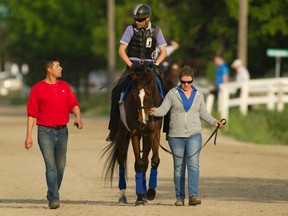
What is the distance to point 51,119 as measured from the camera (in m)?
12.8

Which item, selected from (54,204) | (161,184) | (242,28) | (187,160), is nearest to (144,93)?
(187,160)

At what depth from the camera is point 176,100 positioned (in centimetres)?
1287

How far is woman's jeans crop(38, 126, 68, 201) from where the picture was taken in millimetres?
12680

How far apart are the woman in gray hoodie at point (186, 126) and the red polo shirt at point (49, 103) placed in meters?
1.02

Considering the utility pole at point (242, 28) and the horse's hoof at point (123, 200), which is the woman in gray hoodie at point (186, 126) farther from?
the utility pole at point (242, 28)

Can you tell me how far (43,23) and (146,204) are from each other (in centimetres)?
3858

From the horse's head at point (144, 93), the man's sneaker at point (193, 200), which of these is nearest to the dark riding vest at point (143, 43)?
the horse's head at point (144, 93)

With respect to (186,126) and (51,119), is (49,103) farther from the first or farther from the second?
(186,126)

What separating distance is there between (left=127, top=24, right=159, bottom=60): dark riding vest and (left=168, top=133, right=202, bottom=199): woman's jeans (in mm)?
1372

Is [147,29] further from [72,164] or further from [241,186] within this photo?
[72,164]

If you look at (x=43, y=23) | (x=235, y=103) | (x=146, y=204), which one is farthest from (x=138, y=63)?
(x=43, y=23)

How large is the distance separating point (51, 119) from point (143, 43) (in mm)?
1727

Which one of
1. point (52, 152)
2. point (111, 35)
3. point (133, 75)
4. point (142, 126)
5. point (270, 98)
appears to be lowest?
point (52, 152)

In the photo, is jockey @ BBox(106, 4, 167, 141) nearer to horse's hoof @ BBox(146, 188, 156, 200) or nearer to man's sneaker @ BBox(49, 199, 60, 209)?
horse's hoof @ BBox(146, 188, 156, 200)
